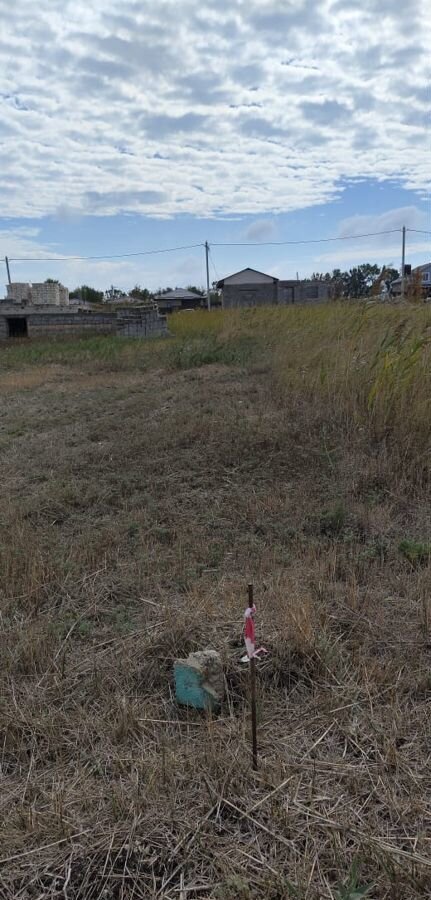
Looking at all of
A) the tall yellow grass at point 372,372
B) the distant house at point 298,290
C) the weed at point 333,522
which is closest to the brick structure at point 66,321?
the distant house at point 298,290

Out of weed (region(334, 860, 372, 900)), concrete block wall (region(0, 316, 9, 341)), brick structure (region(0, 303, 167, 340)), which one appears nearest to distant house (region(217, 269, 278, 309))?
brick structure (region(0, 303, 167, 340))

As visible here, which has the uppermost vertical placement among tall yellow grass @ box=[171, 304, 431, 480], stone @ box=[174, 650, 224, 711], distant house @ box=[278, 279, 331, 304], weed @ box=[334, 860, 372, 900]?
distant house @ box=[278, 279, 331, 304]

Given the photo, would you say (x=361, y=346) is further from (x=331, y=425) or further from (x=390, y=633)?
(x=390, y=633)

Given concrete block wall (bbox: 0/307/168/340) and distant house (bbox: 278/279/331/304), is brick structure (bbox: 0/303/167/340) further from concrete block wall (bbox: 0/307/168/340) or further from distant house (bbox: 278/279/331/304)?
distant house (bbox: 278/279/331/304)

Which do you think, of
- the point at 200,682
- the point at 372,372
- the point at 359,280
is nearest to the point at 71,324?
the point at 372,372

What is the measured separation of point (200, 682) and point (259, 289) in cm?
3869

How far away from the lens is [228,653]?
201cm

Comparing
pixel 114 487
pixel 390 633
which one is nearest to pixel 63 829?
pixel 390 633

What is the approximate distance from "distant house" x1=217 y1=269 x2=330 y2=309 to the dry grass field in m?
29.7

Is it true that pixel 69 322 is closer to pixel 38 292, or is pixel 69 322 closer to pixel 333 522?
pixel 333 522

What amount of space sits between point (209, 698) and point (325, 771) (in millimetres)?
418

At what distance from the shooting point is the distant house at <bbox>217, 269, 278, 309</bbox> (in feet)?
123

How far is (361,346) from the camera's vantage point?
220 inches

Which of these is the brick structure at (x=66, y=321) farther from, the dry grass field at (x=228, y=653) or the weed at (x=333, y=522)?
the weed at (x=333, y=522)
